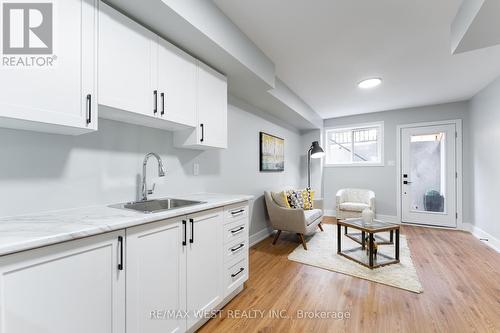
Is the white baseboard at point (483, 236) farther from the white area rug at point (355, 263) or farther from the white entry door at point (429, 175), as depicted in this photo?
the white area rug at point (355, 263)

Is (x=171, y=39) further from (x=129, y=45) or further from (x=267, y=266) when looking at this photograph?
(x=267, y=266)

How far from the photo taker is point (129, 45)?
1446mm

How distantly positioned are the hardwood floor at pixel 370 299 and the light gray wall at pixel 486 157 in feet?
2.64

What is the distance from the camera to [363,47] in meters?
2.41

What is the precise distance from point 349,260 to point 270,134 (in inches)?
92.1

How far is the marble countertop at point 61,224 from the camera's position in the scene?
0.82 m

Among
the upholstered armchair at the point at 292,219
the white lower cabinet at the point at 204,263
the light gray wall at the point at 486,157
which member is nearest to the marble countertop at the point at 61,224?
the white lower cabinet at the point at 204,263

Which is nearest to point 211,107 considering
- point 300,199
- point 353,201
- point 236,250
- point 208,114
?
point 208,114

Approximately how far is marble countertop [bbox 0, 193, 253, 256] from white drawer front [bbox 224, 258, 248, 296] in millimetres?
800

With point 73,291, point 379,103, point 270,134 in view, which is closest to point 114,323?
point 73,291

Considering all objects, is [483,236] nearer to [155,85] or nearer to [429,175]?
[429,175]

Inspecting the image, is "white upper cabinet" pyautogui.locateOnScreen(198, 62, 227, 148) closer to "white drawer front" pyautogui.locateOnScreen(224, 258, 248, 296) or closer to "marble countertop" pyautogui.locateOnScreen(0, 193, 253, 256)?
"marble countertop" pyautogui.locateOnScreen(0, 193, 253, 256)

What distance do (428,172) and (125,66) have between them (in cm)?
548

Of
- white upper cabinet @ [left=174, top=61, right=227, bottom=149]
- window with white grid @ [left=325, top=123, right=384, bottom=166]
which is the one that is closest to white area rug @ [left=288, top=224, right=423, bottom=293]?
white upper cabinet @ [left=174, top=61, right=227, bottom=149]
